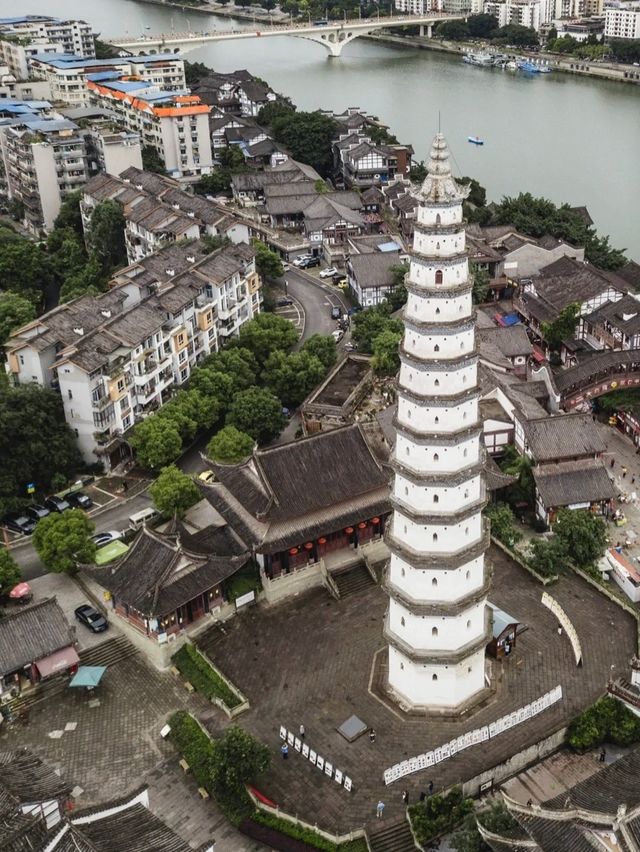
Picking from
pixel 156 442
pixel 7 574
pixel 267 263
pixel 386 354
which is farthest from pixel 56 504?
pixel 267 263

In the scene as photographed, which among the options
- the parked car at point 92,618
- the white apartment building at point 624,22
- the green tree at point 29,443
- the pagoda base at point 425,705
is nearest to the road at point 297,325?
the green tree at point 29,443

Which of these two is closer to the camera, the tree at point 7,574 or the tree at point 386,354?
the tree at point 7,574

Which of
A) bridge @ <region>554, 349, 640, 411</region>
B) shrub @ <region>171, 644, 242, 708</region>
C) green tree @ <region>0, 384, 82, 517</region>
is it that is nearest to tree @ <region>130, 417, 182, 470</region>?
green tree @ <region>0, 384, 82, 517</region>

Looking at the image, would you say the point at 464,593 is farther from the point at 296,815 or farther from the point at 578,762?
the point at 296,815

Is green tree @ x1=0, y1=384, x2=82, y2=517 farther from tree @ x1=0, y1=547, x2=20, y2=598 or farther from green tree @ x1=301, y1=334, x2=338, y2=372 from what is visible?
green tree @ x1=301, y1=334, x2=338, y2=372

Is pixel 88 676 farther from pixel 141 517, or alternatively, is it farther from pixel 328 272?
pixel 328 272

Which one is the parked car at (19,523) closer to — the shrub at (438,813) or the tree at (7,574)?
the tree at (7,574)
